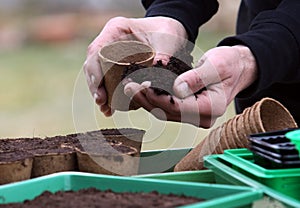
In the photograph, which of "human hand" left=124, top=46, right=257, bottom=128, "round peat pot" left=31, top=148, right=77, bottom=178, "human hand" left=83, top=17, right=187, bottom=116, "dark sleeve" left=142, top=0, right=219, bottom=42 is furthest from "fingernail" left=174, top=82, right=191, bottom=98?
"dark sleeve" left=142, top=0, right=219, bottom=42

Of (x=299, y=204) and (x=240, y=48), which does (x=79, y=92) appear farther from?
(x=299, y=204)

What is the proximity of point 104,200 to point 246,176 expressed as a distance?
24cm

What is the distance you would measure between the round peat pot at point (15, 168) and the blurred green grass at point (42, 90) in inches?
66.1

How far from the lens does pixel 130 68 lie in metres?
1.27

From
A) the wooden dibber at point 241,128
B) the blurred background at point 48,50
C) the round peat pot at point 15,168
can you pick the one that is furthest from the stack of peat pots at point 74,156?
the blurred background at point 48,50

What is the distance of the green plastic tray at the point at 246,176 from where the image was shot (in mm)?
950

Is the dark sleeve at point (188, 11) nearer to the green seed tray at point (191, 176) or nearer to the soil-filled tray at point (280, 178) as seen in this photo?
the green seed tray at point (191, 176)

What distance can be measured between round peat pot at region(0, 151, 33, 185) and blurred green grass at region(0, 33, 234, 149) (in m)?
1.68

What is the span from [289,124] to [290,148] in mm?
245

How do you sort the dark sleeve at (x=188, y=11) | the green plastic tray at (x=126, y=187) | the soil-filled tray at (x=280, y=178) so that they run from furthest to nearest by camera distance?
the dark sleeve at (x=188, y=11) → the soil-filled tray at (x=280, y=178) → the green plastic tray at (x=126, y=187)

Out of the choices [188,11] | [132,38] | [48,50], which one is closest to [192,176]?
[132,38]

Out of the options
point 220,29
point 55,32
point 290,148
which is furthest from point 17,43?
point 290,148

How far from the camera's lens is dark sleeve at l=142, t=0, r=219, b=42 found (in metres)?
1.67

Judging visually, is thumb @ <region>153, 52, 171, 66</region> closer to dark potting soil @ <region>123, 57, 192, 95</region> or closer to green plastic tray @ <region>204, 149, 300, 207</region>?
dark potting soil @ <region>123, 57, 192, 95</region>
